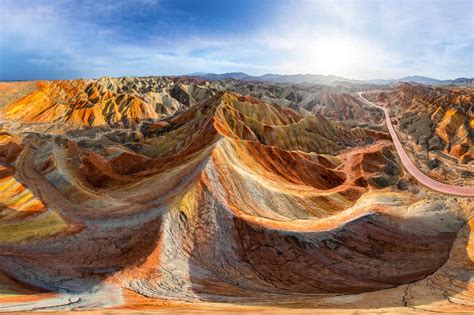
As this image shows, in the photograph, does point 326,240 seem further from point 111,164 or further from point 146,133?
point 146,133

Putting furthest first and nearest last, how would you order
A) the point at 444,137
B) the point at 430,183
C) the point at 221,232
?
the point at 444,137
the point at 430,183
the point at 221,232

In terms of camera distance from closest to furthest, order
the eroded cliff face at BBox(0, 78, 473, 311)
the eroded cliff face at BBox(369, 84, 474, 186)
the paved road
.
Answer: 1. the eroded cliff face at BBox(0, 78, 473, 311)
2. the paved road
3. the eroded cliff face at BBox(369, 84, 474, 186)

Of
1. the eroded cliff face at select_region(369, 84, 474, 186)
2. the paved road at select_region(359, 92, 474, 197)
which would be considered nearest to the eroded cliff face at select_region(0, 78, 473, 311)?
the paved road at select_region(359, 92, 474, 197)

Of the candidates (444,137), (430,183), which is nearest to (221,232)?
(430,183)

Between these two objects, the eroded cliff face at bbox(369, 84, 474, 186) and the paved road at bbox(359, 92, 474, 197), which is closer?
the paved road at bbox(359, 92, 474, 197)

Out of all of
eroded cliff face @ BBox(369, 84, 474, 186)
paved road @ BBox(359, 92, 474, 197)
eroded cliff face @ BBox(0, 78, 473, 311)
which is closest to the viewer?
eroded cliff face @ BBox(0, 78, 473, 311)

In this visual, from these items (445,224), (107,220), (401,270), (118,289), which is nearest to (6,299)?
(118,289)

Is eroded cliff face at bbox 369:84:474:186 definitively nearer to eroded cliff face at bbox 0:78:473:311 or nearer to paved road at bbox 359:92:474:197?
paved road at bbox 359:92:474:197

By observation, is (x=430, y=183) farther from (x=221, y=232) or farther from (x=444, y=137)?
(x=444, y=137)
